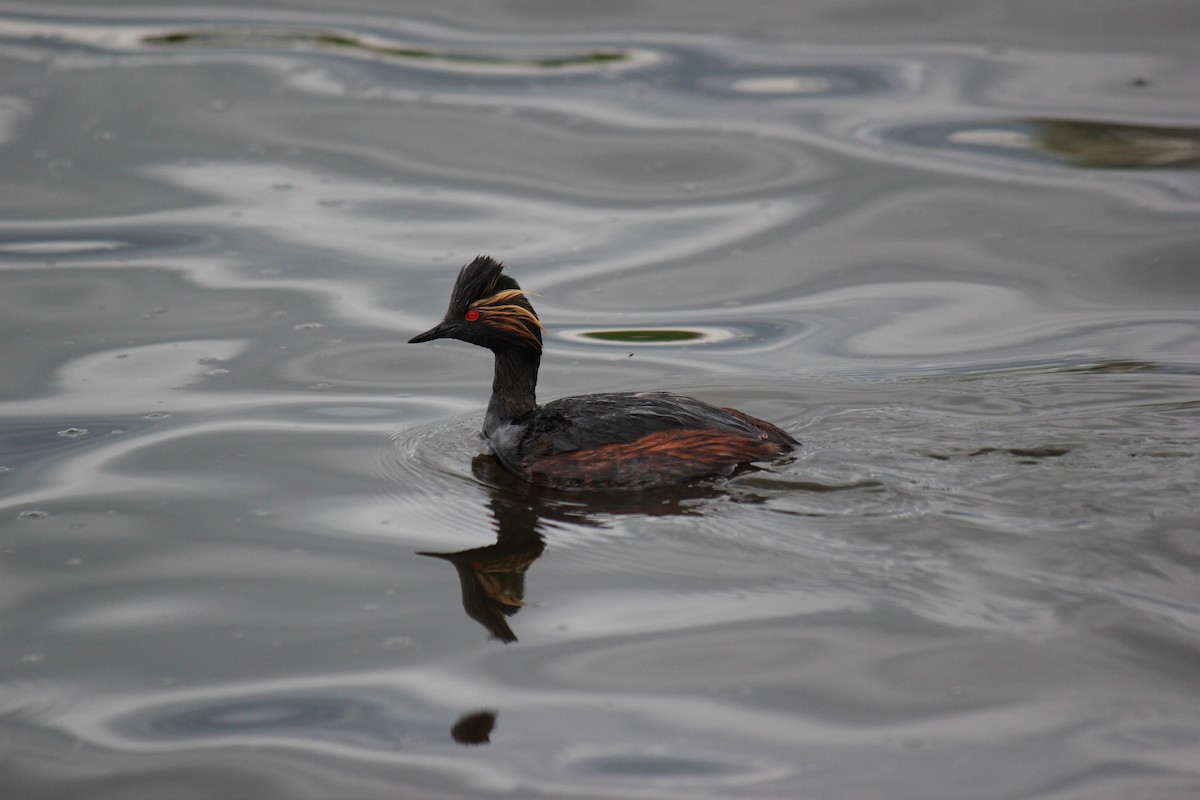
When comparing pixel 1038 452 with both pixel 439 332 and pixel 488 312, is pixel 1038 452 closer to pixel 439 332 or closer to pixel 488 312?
pixel 488 312

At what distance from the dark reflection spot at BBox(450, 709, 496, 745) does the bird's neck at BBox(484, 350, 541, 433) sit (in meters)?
3.32

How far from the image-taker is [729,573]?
6.87 meters

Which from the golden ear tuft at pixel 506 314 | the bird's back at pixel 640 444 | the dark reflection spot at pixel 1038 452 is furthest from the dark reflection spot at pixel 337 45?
the dark reflection spot at pixel 1038 452

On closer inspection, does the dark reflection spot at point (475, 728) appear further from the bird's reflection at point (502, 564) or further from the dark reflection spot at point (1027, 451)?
the dark reflection spot at point (1027, 451)

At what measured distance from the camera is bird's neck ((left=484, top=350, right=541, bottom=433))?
898cm

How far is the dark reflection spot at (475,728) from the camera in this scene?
569cm

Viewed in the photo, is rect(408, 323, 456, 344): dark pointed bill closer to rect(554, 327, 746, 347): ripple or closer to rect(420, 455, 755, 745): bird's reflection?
rect(420, 455, 755, 745): bird's reflection

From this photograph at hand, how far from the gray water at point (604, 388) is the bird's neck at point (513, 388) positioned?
35 cm

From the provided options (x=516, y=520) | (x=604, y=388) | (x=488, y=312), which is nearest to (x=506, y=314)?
(x=488, y=312)

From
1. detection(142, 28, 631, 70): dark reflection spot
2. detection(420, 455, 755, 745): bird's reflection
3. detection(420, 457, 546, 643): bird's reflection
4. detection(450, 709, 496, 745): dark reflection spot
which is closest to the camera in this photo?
detection(450, 709, 496, 745): dark reflection spot

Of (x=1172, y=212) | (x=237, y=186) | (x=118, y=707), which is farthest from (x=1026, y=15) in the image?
(x=118, y=707)

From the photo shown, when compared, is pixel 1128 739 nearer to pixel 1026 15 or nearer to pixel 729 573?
pixel 729 573

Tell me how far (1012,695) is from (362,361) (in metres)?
6.43

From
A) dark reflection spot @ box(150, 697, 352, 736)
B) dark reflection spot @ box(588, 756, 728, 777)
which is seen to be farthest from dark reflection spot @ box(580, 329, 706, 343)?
dark reflection spot @ box(588, 756, 728, 777)
